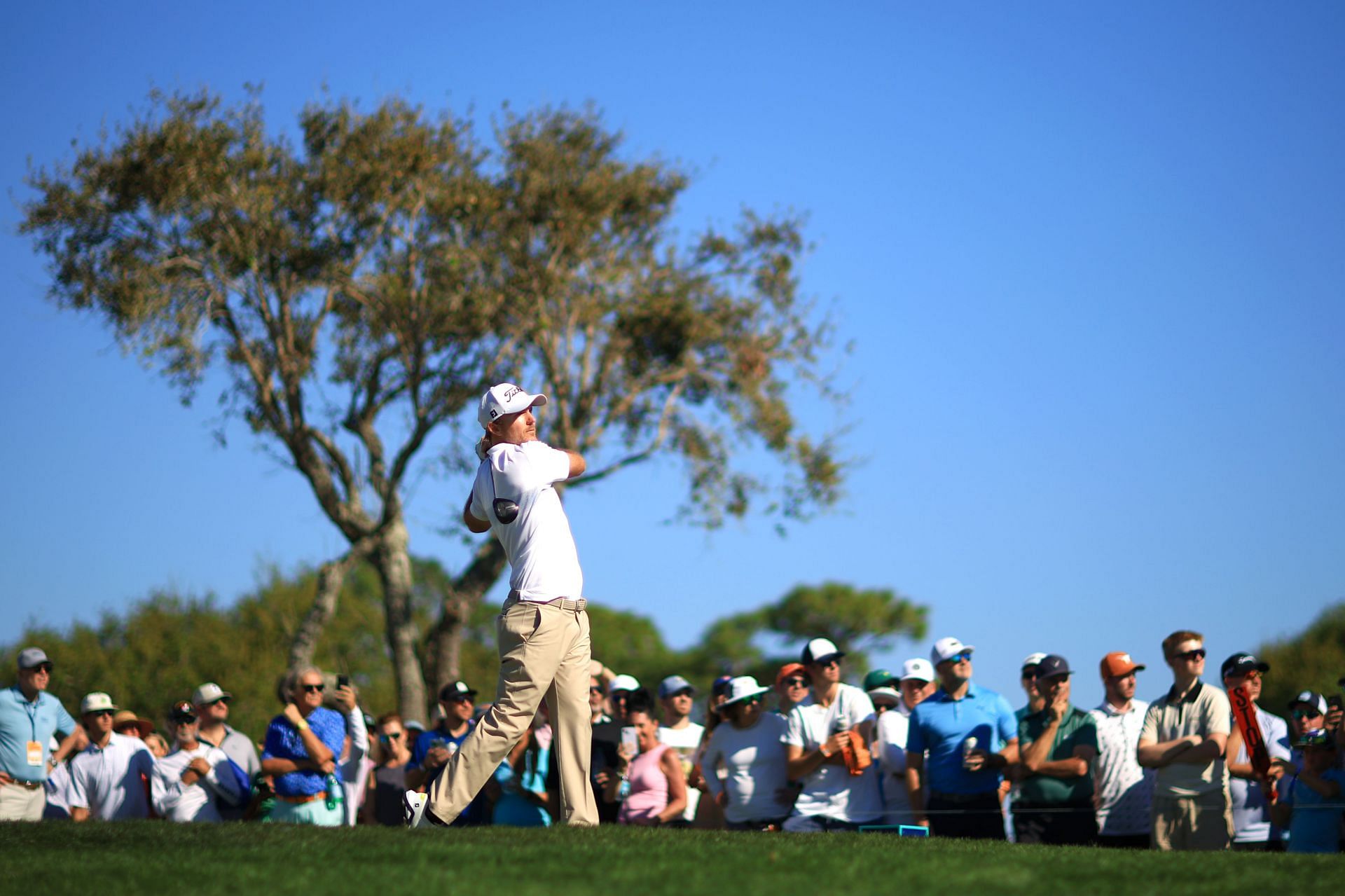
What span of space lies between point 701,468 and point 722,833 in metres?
22.0

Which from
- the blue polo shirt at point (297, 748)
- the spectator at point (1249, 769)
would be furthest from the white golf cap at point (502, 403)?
the spectator at point (1249, 769)

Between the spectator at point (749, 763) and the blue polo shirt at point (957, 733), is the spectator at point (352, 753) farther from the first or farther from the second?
the blue polo shirt at point (957, 733)

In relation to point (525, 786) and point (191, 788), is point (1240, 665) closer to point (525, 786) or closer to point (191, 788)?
point (525, 786)

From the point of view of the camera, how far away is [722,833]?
771cm

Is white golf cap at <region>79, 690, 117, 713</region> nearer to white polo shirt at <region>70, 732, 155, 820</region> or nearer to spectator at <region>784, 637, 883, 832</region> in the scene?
white polo shirt at <region>70, 732, 155, 820</region>

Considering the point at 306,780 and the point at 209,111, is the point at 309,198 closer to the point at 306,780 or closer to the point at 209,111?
the point at 209,111

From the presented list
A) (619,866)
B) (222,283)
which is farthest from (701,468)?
(619,866)

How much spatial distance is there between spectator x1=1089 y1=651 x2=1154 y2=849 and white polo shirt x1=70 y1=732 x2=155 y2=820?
796 cm

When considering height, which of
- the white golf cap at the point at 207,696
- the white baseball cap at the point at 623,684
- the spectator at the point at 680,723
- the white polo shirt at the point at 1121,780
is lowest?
the white polo shirt at the point at 1121,780

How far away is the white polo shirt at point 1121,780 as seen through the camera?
9.70 meters

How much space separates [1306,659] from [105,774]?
39404mm

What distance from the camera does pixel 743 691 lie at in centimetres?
1023

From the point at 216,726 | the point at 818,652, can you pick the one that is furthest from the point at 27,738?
the point at 818,652

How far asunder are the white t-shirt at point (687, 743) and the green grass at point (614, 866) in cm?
350
